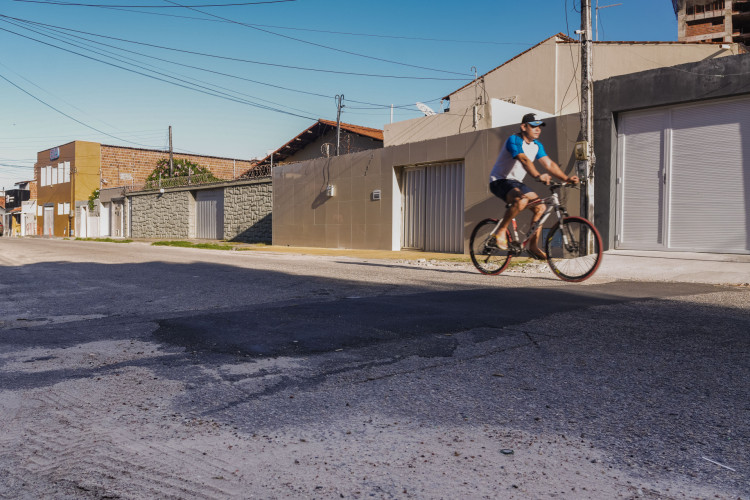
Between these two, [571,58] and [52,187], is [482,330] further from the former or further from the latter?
[52,187]

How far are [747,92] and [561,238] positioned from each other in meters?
5.81

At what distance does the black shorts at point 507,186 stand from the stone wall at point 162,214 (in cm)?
2610

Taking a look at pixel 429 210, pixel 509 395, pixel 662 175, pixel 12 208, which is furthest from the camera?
pixel 12 208

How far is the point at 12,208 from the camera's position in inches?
2421

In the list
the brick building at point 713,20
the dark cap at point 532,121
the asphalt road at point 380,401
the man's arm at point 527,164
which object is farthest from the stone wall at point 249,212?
the brick building at point 713,20

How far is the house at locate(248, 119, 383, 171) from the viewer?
95.9ft

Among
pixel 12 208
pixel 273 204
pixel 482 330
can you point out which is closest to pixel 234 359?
pixel 482 330

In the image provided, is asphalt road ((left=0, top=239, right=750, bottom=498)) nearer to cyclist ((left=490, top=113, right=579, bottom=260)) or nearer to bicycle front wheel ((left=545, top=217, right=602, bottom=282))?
bicycle front wheel ((left=545, top=217, right=602, bottom=282))

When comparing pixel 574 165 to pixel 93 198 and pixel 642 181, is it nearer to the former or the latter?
pixel 642 181

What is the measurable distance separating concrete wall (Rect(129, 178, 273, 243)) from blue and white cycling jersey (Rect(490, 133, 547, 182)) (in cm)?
1842

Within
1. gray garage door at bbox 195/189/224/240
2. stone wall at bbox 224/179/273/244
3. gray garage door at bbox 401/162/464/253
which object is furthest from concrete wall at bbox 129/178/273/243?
gray garage door at bbox 401/162/464/253

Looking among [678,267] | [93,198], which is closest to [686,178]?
[678,267]

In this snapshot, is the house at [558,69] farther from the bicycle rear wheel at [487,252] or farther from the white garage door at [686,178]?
the bicycle rear wheel at [487,252]

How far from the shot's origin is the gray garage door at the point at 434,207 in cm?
1591
